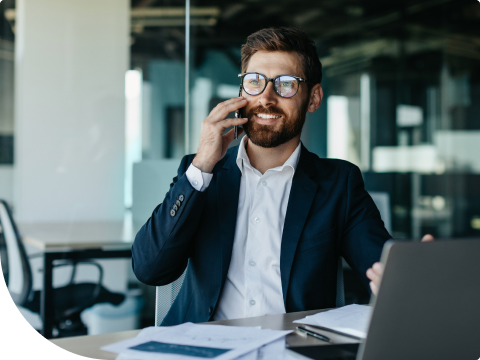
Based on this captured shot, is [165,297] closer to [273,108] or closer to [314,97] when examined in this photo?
[273,108]

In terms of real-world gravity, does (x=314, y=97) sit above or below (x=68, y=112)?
below

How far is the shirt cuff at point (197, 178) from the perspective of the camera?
4.89ft

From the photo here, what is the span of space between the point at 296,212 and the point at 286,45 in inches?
25.1

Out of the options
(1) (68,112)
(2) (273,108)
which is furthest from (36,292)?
(2) (273,108)

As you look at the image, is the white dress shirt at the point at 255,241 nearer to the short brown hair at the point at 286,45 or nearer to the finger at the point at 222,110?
the finger at the point at 222,110

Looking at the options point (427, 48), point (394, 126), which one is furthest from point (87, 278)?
point (427, 48)

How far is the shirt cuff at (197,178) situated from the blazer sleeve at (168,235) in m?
0.02

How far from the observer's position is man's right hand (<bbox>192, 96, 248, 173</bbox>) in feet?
4.99

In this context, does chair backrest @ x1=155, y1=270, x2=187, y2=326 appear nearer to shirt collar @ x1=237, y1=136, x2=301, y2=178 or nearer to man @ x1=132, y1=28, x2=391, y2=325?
man @ x1=132, y1=28, x2=391, y2=325

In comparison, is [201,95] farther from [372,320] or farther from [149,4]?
[372,320]

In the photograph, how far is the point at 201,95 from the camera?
14.3 feet

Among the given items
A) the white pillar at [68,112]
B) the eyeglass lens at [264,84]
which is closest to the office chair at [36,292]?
the white pillar at [68,112]

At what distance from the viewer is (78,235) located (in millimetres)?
3340

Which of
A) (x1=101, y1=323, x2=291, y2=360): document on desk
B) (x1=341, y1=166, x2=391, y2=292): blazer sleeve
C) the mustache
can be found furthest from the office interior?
(x1=101, y1=323, x2=291, y2=360): document on desk
